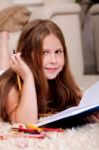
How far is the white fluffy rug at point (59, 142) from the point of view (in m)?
0.72

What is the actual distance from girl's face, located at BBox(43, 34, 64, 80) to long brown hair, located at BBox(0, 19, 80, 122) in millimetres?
12

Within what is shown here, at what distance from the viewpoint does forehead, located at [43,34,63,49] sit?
104 centimetres

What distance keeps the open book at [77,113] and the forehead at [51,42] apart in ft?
0.63

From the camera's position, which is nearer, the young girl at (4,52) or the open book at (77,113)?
the open book at (77,113)

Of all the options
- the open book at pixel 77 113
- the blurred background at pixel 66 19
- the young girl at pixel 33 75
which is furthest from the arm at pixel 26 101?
the blurred background at pixel 66 19

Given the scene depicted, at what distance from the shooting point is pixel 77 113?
0.79 m

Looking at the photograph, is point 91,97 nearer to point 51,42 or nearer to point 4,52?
point 51,42

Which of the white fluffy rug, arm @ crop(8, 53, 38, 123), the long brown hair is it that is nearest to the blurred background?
the long brown hair

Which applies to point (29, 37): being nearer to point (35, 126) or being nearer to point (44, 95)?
point (44, 95)

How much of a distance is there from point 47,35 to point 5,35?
586 millimetres

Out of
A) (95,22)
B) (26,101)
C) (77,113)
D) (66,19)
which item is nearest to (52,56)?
(26,101)

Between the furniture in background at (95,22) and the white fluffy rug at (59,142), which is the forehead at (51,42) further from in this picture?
the furniture in background at (95,22)

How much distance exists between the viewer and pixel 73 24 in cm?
227

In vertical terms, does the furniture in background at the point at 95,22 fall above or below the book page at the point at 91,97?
above
